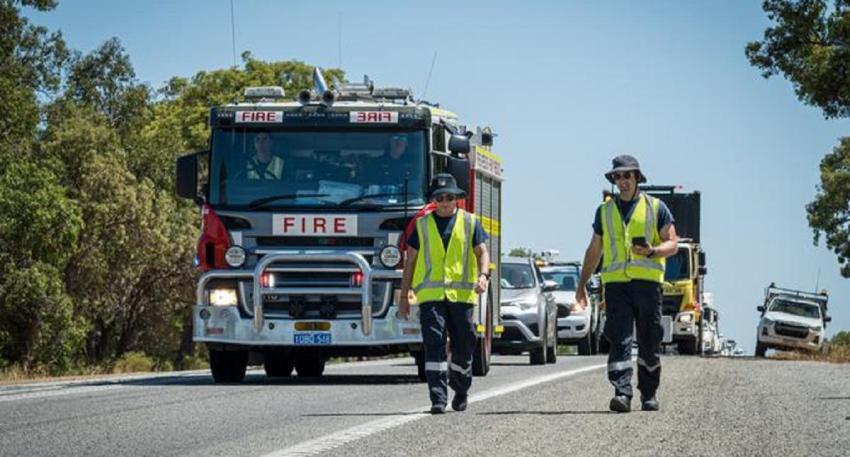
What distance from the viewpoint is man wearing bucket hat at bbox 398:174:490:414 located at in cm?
1482

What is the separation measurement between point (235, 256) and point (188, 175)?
1016mm

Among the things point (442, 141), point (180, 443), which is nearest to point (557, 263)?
point (442, 141)

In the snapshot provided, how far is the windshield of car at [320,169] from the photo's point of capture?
19.5 meters

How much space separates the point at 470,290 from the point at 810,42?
24.2m

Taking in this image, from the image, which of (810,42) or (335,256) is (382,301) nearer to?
(335,256)

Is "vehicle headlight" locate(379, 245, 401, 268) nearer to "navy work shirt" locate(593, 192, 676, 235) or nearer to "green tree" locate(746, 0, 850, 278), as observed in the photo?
"navy work shirt" locate(593, 192, 676, 235)

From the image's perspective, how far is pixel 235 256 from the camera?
19531 mm

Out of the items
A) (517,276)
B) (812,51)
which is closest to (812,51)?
(812,51)

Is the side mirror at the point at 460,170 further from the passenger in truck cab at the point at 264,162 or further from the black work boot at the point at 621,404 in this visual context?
the black work boot at the point at 621,404

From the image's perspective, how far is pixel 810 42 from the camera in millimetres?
37500

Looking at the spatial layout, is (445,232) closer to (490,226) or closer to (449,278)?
(449,278)

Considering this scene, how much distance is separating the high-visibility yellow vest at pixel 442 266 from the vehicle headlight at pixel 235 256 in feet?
16.0

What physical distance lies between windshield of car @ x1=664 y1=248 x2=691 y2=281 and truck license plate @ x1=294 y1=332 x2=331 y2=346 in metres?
21.8

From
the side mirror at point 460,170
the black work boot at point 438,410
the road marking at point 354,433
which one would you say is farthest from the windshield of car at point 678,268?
the black work boot at point 438,410
